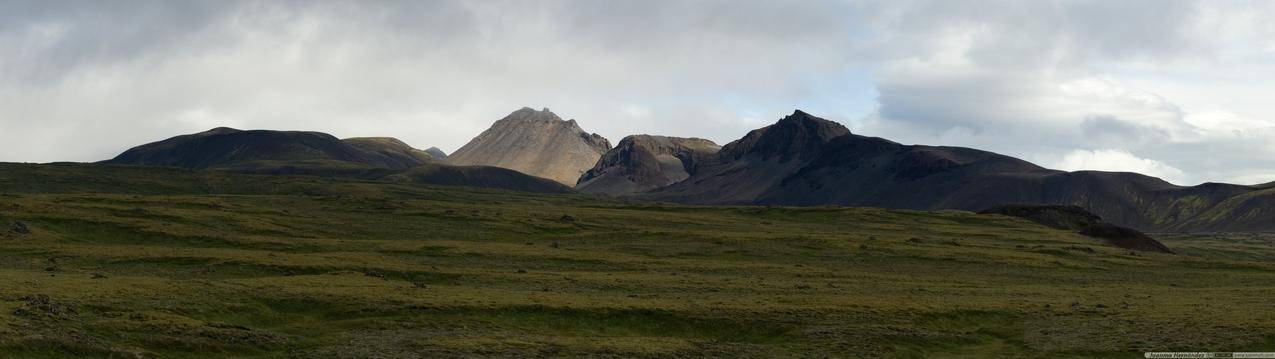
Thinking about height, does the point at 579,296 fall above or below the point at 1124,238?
below

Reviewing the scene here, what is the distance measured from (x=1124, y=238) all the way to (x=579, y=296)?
14918 cm

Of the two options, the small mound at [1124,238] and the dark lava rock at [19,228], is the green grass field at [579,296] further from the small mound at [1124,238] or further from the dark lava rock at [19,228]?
the small mound at [1124,238]

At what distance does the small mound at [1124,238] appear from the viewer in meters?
177

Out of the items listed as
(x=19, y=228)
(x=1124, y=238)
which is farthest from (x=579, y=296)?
(x=1124, y=238)

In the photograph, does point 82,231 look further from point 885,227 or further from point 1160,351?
point 885,227

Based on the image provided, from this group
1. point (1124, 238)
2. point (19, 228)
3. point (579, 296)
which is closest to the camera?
point (579, 296)

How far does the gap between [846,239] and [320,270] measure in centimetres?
8028

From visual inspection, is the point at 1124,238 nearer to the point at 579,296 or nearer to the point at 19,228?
the point at 579,296

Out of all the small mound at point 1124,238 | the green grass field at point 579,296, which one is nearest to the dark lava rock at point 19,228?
the green grass field at point 579,296

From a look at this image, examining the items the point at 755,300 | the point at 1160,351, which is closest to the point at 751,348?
the point at 755,300

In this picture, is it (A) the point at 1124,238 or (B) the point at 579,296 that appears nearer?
(B) the point at 579,296

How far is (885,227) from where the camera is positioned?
19300 centimetres

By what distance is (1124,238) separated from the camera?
18200 centimetres

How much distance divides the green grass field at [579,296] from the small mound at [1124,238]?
4767cm
